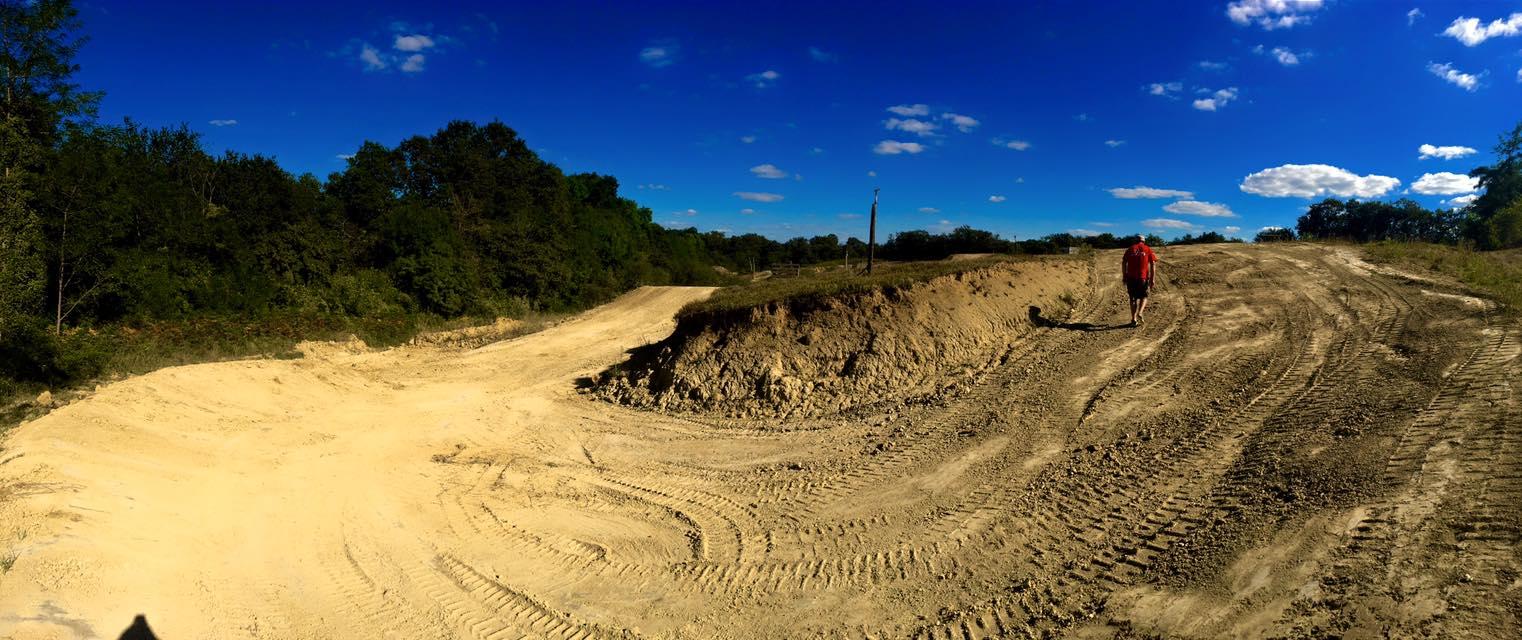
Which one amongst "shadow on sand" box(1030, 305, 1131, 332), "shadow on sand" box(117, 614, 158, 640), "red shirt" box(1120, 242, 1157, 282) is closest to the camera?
"shadow on sand" box(117, 614, 158, 640)

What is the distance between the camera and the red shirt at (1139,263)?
10906mm

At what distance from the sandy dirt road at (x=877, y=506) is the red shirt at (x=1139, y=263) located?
97 centimetres

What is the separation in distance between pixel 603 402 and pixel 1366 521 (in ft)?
35.7

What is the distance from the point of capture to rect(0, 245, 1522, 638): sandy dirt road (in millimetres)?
4332

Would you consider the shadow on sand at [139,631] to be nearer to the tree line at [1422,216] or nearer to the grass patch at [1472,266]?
the grass patch at [1472,266]

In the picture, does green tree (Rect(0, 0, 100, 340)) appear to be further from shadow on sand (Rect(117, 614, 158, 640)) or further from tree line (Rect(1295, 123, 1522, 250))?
tree line (Rect(1295, 123, 1522, 250))

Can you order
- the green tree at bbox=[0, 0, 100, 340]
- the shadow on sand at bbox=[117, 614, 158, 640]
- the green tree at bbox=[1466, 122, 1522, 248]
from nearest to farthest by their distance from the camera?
the shadow on sand at bbox=[117, 614, 158, 640], the green tree at bbox=[0, 0, 100, 340], the green tree at bbox=[1466, 122, 1522, 248]

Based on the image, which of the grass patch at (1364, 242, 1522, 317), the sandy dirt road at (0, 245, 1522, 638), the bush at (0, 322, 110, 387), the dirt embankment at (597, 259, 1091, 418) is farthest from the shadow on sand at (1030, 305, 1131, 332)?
the bush at (0, 322, 110, 387)

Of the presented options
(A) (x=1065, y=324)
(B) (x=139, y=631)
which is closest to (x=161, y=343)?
(B) (x=139, y=631)

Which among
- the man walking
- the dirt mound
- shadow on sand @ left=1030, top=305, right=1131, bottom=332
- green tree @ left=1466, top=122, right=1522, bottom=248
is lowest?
the dirt mound

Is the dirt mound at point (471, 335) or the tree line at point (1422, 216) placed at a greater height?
the tree line at point (1422, 216)

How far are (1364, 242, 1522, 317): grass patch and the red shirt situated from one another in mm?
4353

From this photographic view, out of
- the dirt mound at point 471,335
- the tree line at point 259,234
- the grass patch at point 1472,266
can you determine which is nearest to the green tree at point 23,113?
the tree line at point 259,234

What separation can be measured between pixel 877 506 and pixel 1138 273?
7.75 metres
